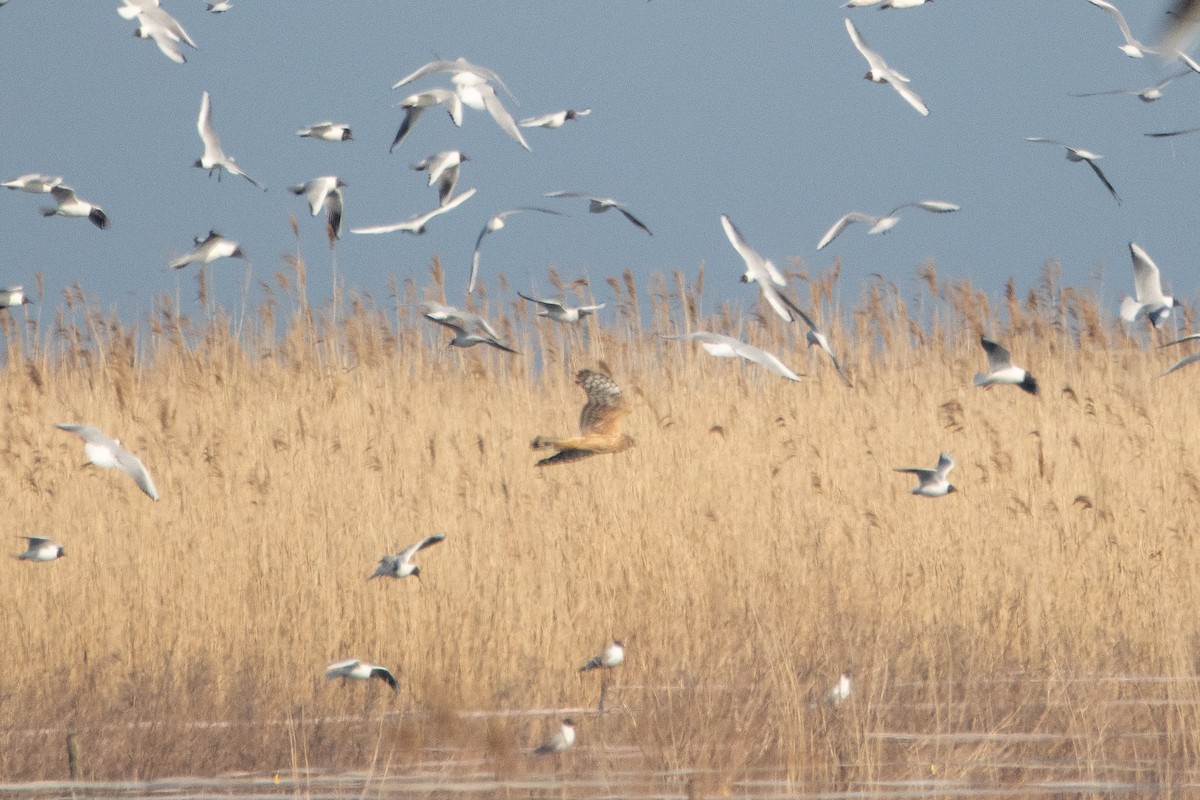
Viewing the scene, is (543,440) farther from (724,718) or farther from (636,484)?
(636,484)

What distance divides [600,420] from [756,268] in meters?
0.89

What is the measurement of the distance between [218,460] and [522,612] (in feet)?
8.37

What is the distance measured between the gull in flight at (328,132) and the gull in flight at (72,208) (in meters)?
0.88

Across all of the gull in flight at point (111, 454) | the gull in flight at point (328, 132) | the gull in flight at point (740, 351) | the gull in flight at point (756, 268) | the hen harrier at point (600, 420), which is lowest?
the gull in flight at point (111, 454)

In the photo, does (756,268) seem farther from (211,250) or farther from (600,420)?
(211,250)

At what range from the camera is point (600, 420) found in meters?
5.82

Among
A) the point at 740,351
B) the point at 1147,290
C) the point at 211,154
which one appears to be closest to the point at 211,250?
the point at 211,154

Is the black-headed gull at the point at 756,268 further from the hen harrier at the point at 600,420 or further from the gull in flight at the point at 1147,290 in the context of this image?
the gull in flight at the point at 1147,290

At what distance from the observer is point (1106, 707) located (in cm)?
492

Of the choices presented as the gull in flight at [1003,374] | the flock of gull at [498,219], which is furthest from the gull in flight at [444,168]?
the gull in flight at [1003,374]

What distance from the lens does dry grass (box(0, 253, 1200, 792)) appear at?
4816 mm

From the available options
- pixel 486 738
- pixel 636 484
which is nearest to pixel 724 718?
pixel 486 738

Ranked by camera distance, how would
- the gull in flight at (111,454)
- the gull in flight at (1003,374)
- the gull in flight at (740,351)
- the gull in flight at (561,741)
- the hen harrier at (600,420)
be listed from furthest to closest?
the hen harrier at (600,420) < the gull in flight at (740,351) < the gull in flight at (1003,374) < the gull in flight at (111,454) < the gull in flight at (561,741)

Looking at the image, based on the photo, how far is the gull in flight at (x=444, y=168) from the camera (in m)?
5.86
